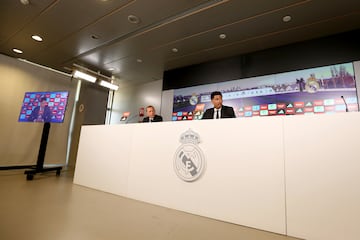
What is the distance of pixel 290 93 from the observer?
298 centimetres

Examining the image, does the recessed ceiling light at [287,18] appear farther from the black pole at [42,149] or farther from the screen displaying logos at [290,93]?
the black pole at [42,149]

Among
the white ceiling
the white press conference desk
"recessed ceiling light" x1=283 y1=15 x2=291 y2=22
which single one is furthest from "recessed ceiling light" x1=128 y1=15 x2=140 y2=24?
"recessed ceiling light" x1=283 y1=15 x2=291 y2=22

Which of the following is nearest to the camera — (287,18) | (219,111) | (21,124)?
(287,18)

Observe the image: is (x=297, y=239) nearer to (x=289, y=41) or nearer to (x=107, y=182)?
(x=107, y=182)

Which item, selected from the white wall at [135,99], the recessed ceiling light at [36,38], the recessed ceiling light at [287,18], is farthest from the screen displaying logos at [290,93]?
the recessed ceiling light at [36,38]

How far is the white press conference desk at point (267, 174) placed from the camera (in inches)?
46.2

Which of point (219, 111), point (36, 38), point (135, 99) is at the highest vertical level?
point (36, 38)

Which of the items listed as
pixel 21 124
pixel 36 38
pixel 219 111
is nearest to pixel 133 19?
pixel 219 111

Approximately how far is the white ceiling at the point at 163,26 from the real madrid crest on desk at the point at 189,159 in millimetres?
1838

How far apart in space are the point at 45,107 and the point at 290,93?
438 cm

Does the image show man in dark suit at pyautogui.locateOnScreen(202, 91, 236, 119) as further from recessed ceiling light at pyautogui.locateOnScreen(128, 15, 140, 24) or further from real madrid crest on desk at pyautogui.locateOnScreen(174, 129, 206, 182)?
recessed ceiling light at pyautogui.locateOnScreen(128, 15, 140, 24)

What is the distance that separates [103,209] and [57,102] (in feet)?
8.09

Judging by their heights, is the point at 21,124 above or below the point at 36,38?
below

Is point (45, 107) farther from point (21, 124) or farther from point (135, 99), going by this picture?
point (135, 99)
